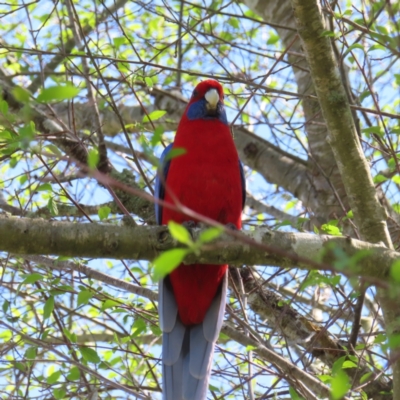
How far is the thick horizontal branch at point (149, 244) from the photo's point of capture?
254 centimetres

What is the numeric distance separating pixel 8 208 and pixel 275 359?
2.37 m

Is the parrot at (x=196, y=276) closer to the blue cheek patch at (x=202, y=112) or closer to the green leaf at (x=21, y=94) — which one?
the blue cheek patch at (x=202, y=112)

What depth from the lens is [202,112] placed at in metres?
4.62

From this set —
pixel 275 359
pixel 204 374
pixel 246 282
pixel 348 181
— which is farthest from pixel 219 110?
pixel 275 359

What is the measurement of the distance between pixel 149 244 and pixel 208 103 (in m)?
2.19

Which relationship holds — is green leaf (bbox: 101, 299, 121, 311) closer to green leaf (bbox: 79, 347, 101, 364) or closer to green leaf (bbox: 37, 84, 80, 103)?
green leaf (bbox: 79, 347, 101, 364)

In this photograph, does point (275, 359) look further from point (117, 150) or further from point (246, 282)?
point (117, 150)

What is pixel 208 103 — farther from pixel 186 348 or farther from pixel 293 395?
pixel 293 395

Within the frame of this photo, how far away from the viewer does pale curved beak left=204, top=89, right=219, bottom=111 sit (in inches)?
182

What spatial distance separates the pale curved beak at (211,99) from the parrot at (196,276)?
7.7 inches

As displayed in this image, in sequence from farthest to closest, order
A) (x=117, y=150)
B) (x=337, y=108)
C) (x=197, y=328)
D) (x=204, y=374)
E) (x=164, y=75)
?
(x=164, y=75) → (x=117, y=150) → (x=197, y=328) → (x=204, y=374) → (x=337, y=108)

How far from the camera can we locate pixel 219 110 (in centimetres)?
467

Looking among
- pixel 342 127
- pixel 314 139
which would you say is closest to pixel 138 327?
pixel 342 127

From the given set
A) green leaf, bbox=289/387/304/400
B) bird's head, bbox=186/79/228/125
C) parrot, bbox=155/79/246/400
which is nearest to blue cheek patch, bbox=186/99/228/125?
bird's head, bbox=186/79/228/125
